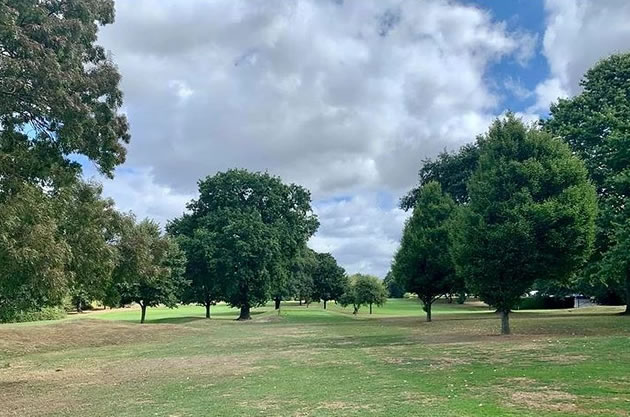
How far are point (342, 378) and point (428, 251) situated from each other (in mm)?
27319

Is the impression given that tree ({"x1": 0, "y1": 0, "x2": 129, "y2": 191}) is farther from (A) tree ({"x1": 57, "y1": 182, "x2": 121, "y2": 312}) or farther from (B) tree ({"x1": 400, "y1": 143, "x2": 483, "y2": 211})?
(B) tree ({"x1": 400, "y1": 143, "x2": 483, "y2": 211})

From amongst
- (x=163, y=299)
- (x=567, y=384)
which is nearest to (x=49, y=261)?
(x=567, y=384)

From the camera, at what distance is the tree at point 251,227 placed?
53375 millimetres

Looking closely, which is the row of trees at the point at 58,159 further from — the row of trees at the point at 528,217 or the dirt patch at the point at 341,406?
the row of trees at the point at 528,217

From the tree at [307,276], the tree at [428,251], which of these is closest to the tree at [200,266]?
the tree at [428,251]

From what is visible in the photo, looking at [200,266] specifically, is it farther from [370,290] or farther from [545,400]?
[545,400]

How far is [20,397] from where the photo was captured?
15.1 m

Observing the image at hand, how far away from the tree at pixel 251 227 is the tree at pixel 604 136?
1045 inches

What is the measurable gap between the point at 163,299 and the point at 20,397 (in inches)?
1379

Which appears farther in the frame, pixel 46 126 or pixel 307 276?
pixel 307 276

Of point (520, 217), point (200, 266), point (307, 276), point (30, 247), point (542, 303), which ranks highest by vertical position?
point (520, 217)

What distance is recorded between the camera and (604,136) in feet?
116

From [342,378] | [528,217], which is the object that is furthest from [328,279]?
[342,378]

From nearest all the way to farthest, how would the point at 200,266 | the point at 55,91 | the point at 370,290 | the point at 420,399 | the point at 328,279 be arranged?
1. the point at 420,399
2. the point at 55,91
3. the point at 200,266
4. the point at 370,290
5. the point at 328,279
